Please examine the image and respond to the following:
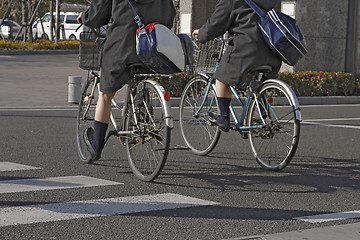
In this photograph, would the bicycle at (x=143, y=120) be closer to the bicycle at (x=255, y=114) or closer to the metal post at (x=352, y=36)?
the bicycle at (x=255, y=114)

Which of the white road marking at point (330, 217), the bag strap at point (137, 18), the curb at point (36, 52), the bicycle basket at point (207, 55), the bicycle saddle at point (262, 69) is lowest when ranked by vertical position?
the white road marking at point (330, 217)

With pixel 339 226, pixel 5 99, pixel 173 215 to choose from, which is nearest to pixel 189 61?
pixel 173 215

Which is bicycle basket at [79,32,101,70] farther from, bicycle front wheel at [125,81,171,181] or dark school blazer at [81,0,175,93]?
bicycle front wheel at [125,81,171,181]

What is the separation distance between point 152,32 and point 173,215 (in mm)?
1602

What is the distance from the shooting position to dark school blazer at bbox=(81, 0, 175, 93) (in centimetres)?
631

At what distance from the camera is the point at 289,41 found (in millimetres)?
6684

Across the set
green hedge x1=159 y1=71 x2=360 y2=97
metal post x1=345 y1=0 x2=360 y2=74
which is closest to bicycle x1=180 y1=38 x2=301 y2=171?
green hedge x1=159 y1=71 x2=360 y2=97

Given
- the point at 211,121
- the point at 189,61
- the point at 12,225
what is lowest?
the point at 12,225

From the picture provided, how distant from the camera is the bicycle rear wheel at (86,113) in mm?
7340

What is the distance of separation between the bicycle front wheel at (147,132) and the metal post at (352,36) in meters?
13.3

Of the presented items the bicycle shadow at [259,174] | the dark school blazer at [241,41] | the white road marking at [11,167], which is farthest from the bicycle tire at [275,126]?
the white road marking at [11,167]

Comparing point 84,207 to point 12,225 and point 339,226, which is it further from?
point 339,226

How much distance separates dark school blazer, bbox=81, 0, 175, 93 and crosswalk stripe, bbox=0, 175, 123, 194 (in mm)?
763

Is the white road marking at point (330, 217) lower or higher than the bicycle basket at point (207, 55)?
lower
